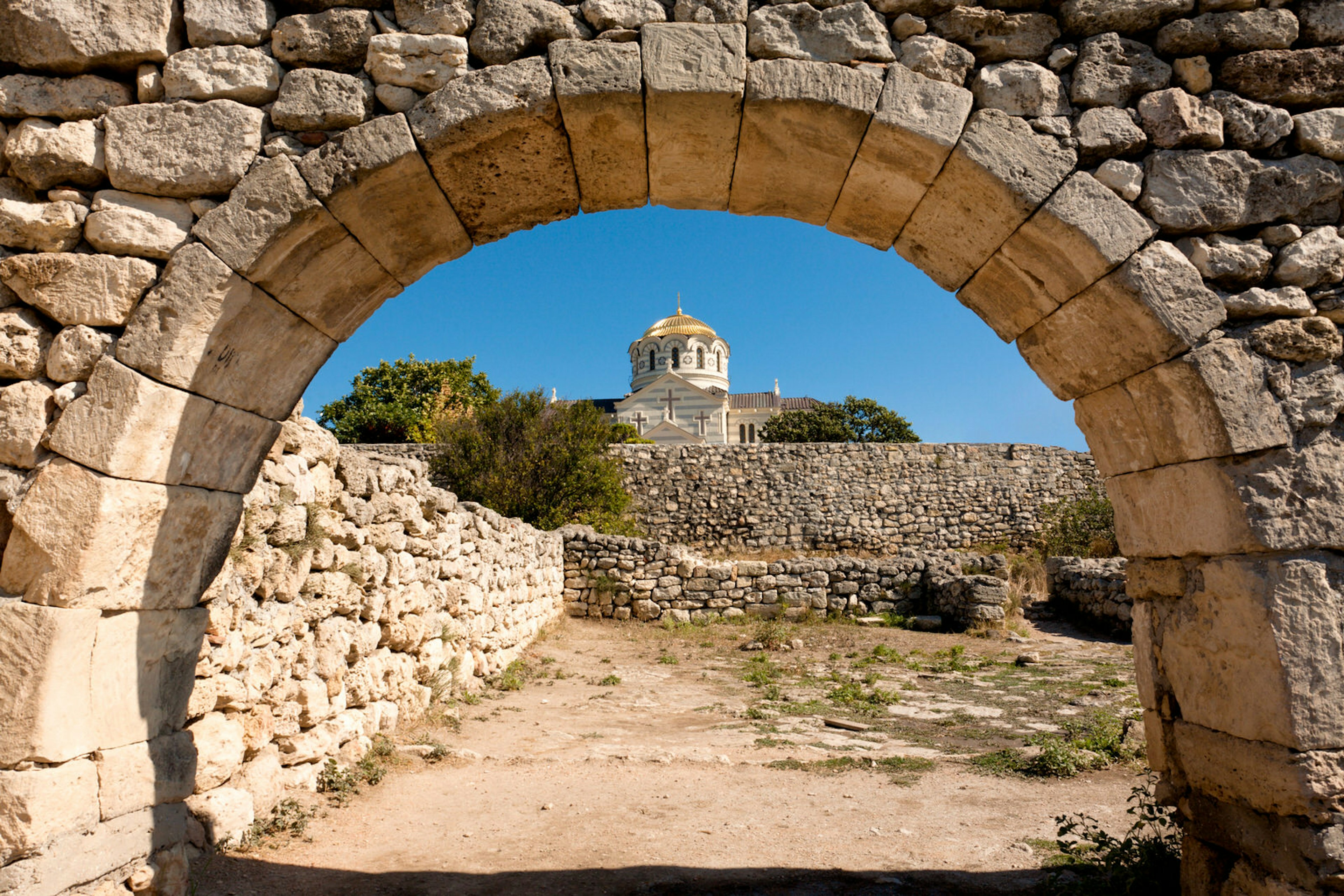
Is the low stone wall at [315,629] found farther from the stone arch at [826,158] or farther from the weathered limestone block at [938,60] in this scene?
the weathered limestone block at [938,60]

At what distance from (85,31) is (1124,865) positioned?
18.4 feet

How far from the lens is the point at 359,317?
3.49 meters

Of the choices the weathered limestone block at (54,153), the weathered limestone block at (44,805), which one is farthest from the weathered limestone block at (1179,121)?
the weathered limestone block at (44,805)

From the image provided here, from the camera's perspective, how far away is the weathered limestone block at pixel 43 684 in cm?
262

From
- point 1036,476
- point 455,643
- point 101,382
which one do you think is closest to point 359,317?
point 101,382

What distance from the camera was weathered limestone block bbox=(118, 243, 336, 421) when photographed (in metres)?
2.82

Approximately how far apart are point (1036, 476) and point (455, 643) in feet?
66.1

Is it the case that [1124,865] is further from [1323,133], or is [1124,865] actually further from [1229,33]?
[1229,33]

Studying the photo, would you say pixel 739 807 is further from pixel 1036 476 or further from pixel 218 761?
pixel 1036 476

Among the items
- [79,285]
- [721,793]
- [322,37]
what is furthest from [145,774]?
[721,793]

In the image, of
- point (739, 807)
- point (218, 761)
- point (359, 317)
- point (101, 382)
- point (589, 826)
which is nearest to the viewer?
point (101, 382)

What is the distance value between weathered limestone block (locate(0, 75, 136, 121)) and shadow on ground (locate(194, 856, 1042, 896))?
3.38 metres

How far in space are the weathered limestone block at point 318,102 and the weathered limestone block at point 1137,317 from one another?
2.87 metres

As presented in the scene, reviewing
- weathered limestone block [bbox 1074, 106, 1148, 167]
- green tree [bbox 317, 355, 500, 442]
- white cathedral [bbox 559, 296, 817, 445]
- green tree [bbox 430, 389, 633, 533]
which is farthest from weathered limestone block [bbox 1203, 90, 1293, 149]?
white cathedral [bbox 559, 296, 817, 445]
